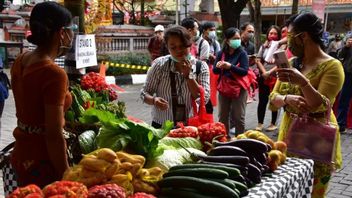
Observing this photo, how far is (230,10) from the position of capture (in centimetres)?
1448

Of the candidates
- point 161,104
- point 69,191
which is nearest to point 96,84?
point 161,104

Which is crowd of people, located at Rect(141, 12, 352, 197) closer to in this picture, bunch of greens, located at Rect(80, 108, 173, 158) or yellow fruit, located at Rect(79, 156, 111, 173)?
bunch of greens, located at Rect(80, 108, 173, 158)

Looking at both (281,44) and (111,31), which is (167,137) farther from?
(111,31)

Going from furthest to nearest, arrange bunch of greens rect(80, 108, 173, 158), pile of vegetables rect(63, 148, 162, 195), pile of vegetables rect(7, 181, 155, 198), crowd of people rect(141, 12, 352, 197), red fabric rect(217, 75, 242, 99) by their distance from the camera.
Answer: red fabric rect(217, 75, 242, 99) < crowd of people rect(141, 12, 352, 197) < bunch of greens rect(80, 108, 173, 158) < pile of vegetables rect(63, 148, 162, 195) < pile of vegetables rect(7, 181, 155, 198)

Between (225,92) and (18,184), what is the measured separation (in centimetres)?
405

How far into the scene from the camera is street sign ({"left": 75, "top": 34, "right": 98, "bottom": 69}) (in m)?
3.70

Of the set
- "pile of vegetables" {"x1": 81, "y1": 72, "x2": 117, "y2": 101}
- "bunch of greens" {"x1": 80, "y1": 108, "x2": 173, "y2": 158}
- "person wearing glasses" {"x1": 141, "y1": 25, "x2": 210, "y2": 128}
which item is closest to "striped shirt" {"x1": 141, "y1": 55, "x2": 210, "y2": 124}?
"person wearing glasses" {"x1": 141, "y1": 25, "x2": 210, "y2": 128}

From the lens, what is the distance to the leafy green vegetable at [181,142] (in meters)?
2.78

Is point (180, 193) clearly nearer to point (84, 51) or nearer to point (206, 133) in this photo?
point (206, 133)

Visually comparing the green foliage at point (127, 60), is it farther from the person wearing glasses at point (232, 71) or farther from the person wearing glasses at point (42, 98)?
the person wearing glasses at point (42, 98)

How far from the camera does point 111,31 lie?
1694cm

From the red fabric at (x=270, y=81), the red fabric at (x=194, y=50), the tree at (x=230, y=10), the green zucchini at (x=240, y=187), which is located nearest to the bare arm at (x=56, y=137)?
the green zucchini at (x=240, y=187)

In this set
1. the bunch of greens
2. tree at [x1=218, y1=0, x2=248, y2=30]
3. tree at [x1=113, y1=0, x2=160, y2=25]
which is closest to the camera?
the bunch of greens

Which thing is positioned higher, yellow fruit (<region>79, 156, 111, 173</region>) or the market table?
yellow fruit (<region>79, 156, 111, 173</region>)
